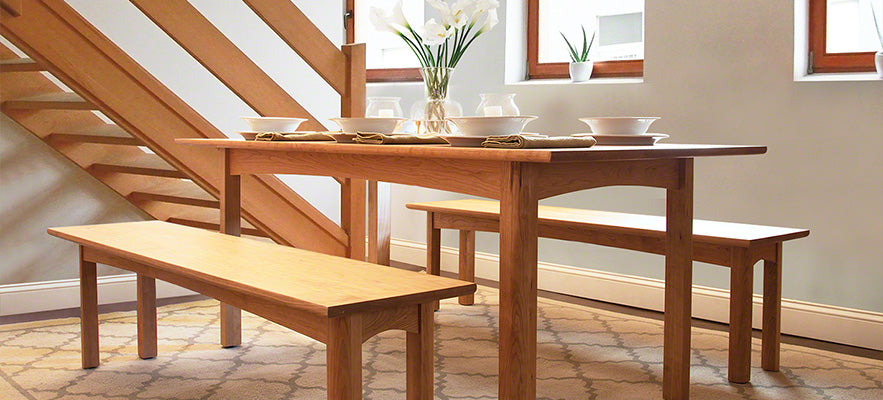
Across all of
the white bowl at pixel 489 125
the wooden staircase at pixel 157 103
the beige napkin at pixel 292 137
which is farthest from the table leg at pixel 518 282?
the wooden staircase at pixel 157 103

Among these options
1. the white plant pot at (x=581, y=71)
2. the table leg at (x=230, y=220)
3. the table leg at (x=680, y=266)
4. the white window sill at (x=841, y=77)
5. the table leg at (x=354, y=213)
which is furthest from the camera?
the white plant pot at (x=581, y=71)

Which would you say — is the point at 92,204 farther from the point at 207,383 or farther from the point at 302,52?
the point at 207,383

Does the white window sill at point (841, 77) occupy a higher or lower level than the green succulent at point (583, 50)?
lower

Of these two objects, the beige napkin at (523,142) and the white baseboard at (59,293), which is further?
the white baseboard at (59,293)

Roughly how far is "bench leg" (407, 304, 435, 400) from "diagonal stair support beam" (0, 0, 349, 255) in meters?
1.78

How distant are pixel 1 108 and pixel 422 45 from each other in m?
2.17

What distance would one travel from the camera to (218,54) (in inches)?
139

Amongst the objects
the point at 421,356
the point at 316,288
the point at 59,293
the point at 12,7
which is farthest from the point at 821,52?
the point at 59,293

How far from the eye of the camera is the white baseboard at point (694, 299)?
340 cm

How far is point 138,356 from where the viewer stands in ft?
10.6

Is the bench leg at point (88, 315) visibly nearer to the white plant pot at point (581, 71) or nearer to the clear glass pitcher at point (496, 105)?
the clear glass pitcher at point (496, 105)

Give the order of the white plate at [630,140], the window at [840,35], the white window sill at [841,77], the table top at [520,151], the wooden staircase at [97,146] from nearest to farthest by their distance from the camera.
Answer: the table top at [520,151] → the white plate at [630,140] → the white window sill at [841,77] → the window at [840,35] → the wooden staircase at [97,146]

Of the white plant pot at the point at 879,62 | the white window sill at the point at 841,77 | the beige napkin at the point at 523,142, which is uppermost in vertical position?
the white plant pot at the point at 879,62

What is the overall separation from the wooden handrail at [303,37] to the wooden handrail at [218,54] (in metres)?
0.17
